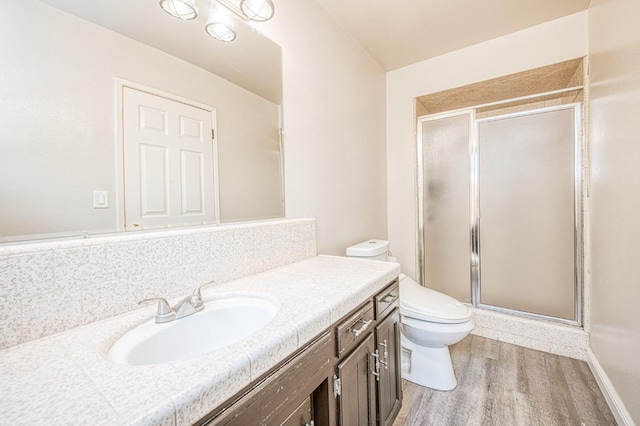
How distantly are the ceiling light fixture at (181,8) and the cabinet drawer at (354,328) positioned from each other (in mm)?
1281

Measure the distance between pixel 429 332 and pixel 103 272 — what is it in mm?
1593

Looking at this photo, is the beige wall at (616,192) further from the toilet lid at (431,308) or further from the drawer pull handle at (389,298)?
the drawer pull handle at (389,298)

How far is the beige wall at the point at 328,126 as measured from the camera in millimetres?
1491

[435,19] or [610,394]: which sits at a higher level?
[435,19]

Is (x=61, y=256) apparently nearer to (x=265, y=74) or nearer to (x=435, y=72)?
(x=265, y=74)

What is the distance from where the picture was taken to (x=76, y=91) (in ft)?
2.41

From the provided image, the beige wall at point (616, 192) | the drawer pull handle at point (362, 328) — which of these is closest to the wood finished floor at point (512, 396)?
the beige wall at point (616, 192)

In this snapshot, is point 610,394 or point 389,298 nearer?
point 389,298

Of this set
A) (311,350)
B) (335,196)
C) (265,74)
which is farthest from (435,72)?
(311,350)

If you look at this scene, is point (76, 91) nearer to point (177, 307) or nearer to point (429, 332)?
point (177, 307)

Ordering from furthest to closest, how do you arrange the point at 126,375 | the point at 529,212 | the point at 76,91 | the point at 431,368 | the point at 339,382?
the point at 529,212, the point at 431,368, the point at 339,382, the point at 76,91, the point at 126,375

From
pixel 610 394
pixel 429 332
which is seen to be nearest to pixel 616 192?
pixel 610 394

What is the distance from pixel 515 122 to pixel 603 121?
64 centimetres

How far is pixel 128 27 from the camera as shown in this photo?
0.85 meters
